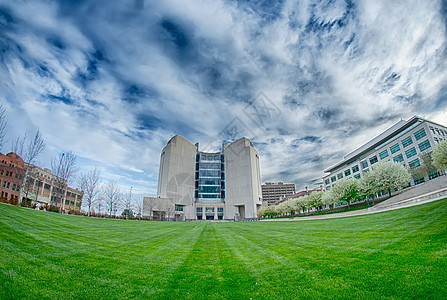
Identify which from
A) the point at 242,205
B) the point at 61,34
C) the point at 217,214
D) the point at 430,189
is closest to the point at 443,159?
the point at 430,189

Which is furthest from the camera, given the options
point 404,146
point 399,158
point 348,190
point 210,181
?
point 210,181

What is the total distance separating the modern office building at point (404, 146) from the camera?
49.8 m

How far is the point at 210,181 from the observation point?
315 feet

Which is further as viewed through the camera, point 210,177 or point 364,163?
point 210,177

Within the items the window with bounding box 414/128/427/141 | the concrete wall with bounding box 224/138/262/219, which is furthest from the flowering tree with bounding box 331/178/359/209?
the concrete wall with bounding box 224/138/262/219

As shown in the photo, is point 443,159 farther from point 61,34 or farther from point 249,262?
point 61,34

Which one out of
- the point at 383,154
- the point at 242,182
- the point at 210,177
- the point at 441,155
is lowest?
the point at 441,155

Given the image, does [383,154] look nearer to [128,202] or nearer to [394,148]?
[394,148]

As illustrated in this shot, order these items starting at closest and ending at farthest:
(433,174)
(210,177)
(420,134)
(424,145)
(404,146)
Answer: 1. (433,174)
2. (424,145)
3. (420,134)
4. (404,146)
5. (210,177)

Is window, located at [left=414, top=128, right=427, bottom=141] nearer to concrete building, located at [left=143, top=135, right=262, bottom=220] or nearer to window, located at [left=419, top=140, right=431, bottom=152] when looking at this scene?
window, located at [left=419, top=140, right=431, bottom=152]

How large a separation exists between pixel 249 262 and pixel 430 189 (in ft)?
126

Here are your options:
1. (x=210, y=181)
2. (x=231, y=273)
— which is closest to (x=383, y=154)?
(x=210, y=181)

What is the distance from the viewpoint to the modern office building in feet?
163

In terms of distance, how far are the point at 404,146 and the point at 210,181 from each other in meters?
72.5
